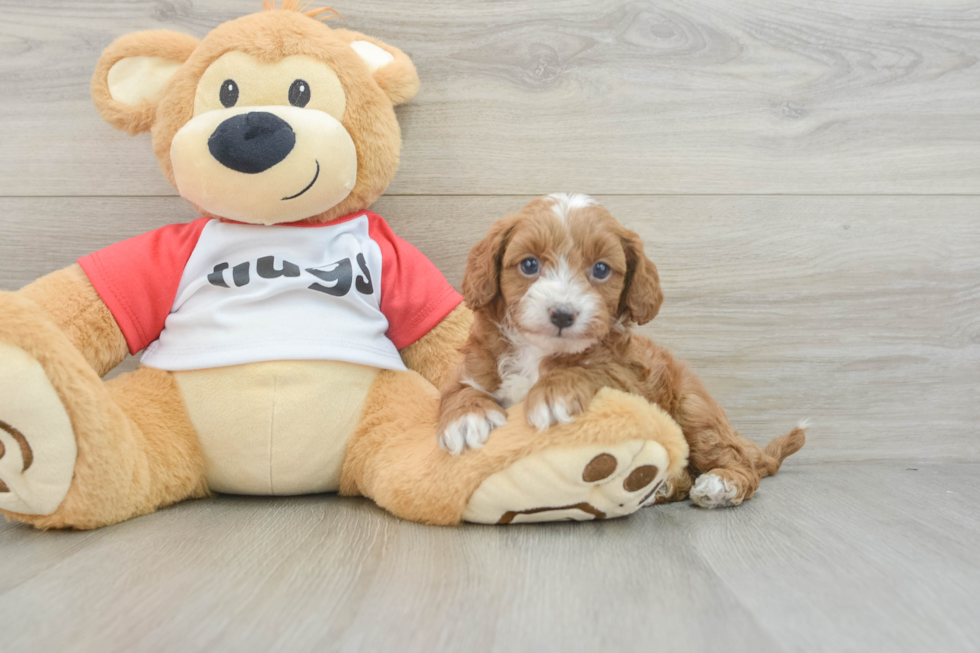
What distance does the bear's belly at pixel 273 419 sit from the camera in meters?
1.43

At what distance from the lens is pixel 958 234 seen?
6.38ft

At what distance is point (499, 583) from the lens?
3.42ft

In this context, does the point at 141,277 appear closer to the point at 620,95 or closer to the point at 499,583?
the point at 499,583

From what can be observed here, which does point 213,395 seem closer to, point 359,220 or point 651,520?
point 359,220

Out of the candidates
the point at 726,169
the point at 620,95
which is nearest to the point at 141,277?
the point at 620,95

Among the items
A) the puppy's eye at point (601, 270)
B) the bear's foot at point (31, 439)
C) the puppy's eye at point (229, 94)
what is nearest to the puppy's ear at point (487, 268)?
the puppy's eye at point (601, 270)

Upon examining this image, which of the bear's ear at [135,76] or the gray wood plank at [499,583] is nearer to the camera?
the gray wood plank at [499,583]

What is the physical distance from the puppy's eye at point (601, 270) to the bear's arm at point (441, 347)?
0.46m

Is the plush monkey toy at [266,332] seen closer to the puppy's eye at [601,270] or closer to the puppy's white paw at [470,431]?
the puppy's white paw at [470,431]

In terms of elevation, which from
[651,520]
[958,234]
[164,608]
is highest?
[958,234]

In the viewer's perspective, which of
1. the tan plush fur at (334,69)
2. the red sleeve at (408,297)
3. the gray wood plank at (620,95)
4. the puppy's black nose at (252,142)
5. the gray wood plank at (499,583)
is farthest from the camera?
the gray wood plank at (620,95)

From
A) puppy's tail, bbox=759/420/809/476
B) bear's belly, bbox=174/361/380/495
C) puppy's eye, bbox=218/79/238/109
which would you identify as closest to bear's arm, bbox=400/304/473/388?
bear's belly, bbox=174/361/380/495

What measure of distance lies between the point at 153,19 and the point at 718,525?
6.15 feet

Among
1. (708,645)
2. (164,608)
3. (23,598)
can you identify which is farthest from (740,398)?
(23,598)
